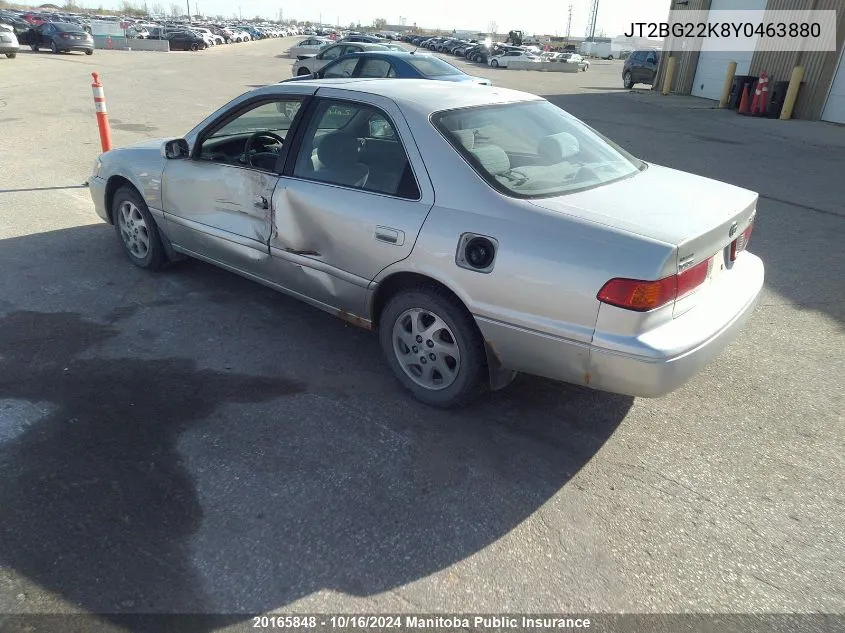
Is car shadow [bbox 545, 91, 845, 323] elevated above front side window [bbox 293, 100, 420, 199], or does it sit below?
below

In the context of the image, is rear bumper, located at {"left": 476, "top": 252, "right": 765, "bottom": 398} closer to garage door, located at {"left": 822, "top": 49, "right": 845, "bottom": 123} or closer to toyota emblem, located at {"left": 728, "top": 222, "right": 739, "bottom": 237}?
Result: toyota emblem, located at {"left": 728, "top": 222, "right": 739, "bottom": 237}

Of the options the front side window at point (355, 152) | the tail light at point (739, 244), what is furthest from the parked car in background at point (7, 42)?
the tail light at point (739, 244)

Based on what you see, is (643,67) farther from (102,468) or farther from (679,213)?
(102,468)

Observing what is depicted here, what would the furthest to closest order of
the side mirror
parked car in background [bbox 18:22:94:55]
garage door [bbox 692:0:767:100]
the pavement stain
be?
parked car in background [bbox 18:22:94:55] < garage door [bbox 692:0:767:100] < the side mirror < the pavement stain

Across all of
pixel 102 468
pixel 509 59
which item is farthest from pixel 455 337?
pixel 509 59

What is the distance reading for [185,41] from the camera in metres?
45.6

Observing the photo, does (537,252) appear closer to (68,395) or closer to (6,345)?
(68,395)

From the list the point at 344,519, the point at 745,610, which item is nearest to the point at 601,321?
the point at 745,610

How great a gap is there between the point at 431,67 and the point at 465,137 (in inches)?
412

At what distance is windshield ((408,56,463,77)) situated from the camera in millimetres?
12609

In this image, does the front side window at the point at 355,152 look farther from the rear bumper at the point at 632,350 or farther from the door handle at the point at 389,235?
the rear bumper at the point at 632,350

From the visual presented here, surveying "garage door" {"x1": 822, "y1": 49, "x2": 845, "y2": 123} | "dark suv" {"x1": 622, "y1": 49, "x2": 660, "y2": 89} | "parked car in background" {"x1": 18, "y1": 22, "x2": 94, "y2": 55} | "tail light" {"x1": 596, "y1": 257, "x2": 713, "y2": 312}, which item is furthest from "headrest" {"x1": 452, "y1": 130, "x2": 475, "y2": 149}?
"parked car in background" {"x1": 18, "y1": 22, "x2": 94, "y2": 55}

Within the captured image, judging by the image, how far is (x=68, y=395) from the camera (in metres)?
3.41

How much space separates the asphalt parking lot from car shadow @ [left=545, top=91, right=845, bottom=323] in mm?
688
